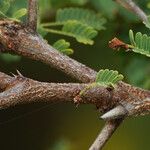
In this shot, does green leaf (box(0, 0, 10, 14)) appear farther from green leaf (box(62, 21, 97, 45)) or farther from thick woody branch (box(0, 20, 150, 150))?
A: green leaf (box(62, 21, 97, 45))

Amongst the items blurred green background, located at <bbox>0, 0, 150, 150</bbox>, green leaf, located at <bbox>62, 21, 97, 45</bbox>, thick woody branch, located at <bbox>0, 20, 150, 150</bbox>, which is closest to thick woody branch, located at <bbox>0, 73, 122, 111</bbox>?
thick woody branch, located at <bbox>0, 20, 150, 150</bbox>

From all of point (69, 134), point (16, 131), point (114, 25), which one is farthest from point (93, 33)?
point (16, 131)

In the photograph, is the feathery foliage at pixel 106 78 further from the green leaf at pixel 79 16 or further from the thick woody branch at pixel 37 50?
the green leaf at pixel 79 16

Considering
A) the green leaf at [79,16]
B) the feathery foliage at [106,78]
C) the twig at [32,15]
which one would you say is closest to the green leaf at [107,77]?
the feathery foliage at [106,78]

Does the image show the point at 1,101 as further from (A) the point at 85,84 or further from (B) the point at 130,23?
(B) the point at 130,23

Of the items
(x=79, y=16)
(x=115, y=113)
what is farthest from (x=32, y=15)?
(x=79, y=16)
